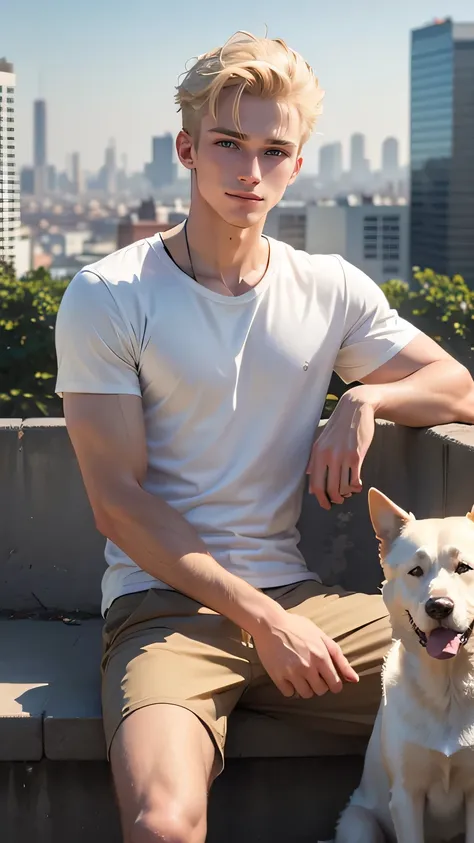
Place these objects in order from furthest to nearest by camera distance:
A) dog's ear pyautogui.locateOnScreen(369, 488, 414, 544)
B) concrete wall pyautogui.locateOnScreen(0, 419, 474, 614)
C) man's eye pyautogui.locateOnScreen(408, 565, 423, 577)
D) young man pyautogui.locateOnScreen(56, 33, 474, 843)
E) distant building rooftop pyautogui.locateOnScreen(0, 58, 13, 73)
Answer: distant building rooftop pyautogui.locateOnScreen(0, 58, 13, 73) → concrete wall pyautogui.locateOnScreen(0, 419, 474, 614) → young man pyautogui.locateOnScreen(56, 33, 474, 843) → dog's ear pyautogui.locateOnScreen(369, 488, 414, 544) → man's eye pyautogui.locateOnScreen(408, 565, 423, 577)

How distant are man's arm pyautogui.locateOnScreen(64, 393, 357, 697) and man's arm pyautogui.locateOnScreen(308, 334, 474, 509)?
40 centimetres

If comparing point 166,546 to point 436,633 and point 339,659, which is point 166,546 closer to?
point 339,659

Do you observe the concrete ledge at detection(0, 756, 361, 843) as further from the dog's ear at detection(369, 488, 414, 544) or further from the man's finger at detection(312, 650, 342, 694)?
the dog's ear at detection(369, 488, 414, 544)

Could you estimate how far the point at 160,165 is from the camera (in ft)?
446

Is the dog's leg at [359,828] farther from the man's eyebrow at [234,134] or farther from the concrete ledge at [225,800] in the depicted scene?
the man's eyebrow at [234,134]

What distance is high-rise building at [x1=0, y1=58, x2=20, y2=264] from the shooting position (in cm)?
969

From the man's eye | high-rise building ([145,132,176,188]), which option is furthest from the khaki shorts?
high-rise building ([145,132,176,188])

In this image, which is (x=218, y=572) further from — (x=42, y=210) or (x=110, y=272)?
(x=42, y=210)

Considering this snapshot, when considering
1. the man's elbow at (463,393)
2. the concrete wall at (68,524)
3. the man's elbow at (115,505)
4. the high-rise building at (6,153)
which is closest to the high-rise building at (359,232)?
the high-rise building at (6,153)

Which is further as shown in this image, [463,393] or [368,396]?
[463,393]

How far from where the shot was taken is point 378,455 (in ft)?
13.2

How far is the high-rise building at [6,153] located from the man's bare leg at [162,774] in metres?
7.23

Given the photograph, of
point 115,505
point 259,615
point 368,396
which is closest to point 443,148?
point 368,396

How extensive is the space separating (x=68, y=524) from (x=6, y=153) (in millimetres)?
8181
